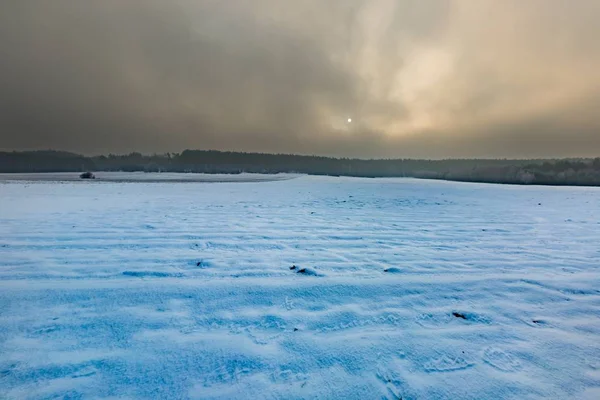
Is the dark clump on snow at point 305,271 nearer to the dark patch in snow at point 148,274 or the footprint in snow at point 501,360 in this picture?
the dark patch in snow at point 148,274

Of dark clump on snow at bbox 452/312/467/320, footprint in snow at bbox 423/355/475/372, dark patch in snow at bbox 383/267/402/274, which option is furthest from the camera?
dark patch in snow at bbox 383/267/402/274

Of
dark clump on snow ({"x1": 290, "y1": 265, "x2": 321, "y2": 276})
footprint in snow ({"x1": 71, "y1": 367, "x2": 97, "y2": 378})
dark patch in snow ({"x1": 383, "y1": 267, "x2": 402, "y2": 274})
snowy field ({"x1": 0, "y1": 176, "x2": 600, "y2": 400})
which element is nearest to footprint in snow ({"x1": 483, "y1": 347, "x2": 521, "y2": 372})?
snowy field ({"x1": 0, "y1": 176, "x2": 600, "y2": 400})

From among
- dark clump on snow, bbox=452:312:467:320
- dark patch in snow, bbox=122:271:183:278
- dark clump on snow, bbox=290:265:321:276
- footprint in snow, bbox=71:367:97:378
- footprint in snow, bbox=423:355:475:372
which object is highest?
dark clump on snow, bbox=290:265:321:276

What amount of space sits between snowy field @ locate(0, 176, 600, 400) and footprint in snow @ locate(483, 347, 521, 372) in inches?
0.5

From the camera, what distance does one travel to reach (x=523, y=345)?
Answer: 2555 millimetres

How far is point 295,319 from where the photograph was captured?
115 inches

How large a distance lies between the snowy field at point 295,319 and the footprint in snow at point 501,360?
0.01 meters

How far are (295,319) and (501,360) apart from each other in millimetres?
1746

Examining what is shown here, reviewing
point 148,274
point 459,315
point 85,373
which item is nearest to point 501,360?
point 459,315

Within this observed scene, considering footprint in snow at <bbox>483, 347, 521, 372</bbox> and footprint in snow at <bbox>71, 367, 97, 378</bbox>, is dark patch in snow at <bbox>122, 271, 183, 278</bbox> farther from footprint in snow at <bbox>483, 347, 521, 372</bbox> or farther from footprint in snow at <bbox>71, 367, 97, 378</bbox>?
footprint in snow at <bbox>483, 347, 521, 372</bbox>

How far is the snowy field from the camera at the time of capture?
2.09 m

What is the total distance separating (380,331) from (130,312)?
2489 mm

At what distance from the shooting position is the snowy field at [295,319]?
2092 millimetres

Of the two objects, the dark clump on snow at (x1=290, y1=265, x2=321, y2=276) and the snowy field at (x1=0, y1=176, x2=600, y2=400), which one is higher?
the dark clump on snow at (x1=290, y1=265, x2=321, y2=276)
